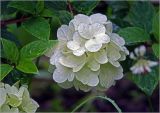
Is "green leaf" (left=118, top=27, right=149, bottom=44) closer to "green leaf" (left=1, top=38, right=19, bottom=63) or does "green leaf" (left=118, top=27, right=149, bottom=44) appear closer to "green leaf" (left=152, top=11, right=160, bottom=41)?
"green leaf" (left=152, top=11, right=160, bottom=41)

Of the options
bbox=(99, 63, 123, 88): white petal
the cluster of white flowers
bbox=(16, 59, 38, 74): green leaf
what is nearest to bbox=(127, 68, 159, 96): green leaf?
Answer: the cluster of white flowers

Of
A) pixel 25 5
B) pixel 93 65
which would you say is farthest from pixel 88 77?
pixel 25 5

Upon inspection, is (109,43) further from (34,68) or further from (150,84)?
(150,84)

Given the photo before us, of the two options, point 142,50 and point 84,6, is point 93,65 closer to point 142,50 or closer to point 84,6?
point 84,6

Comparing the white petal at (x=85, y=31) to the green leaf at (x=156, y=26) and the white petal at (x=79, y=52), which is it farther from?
the green leaf at (x=156, y=26)

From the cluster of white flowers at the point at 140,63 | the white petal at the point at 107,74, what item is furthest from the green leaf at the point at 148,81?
the white petal at the point at 107,74

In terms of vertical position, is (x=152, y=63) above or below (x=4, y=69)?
below

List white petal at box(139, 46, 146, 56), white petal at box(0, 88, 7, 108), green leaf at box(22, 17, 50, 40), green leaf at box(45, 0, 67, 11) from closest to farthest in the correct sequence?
white petal at box(0, 88, 7, 108)
green leaf at box(22, 17, 50, 40)
green leaf at box(45, 0, 67, 11)
white petal at box(139, 46, 146, 56)
